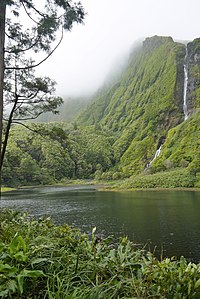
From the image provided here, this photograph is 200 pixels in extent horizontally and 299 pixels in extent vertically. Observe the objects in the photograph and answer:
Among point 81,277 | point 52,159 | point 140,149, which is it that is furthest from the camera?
point 140,149

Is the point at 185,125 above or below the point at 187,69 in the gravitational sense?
below

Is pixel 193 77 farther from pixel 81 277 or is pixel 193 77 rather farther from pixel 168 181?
pixel 81 277

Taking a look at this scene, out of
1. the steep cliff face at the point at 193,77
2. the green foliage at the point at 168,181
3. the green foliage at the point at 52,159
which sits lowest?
the green foliage at the point at 168,181

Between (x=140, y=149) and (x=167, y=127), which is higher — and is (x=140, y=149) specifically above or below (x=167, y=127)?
below

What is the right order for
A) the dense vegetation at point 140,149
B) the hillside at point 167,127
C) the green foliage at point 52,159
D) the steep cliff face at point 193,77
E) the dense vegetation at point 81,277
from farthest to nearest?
1. the steep cliff face at point 193,77
2. the green foliage at point 52,159
3. the hillside at point 167,127
4. the dense vegetation at point 140,149
5. the dense vegetation at point 81,277

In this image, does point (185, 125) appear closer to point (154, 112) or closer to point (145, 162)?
point (145, 162)

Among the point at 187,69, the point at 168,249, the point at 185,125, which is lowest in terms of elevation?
the point at 168,249

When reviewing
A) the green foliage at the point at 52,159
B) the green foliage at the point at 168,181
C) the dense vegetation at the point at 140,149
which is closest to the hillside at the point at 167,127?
the dense vegetation at the point at 140,149

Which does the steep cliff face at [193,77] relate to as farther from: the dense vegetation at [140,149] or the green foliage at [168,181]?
the green foliage at [168,181]

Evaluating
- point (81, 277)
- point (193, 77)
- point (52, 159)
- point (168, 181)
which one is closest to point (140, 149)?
point (52, 159)

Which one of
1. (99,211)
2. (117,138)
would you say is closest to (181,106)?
(117,138)

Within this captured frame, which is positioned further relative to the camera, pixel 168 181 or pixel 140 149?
pixel 140 149

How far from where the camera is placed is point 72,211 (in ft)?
113

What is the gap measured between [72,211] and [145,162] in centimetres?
8184
